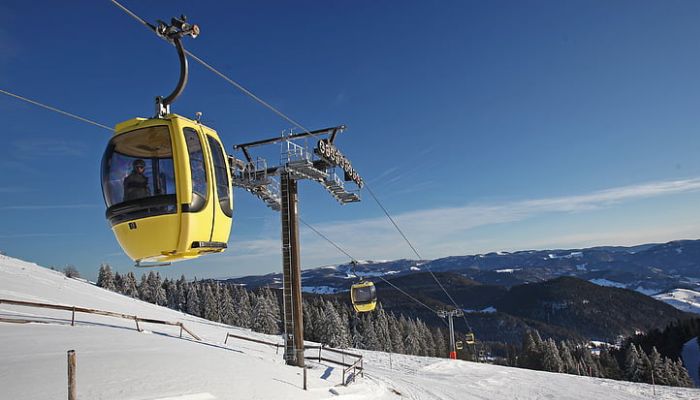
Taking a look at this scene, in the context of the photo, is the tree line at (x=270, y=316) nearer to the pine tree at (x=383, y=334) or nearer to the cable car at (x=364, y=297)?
the pine tree at (x=383, y=334)

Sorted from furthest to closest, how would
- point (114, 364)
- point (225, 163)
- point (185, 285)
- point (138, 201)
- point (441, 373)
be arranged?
point (185, 285)
point (441, 373)
point (114, 364)
point (225, 163)
point (138, 201)

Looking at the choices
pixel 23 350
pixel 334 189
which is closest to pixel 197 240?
pixel 23 350

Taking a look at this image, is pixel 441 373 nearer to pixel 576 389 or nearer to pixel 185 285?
pixel 576 389

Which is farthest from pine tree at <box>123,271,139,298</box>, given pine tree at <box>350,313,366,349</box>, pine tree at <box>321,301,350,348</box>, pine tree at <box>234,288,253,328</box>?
pine tree at <box>350,313,366,349</box>

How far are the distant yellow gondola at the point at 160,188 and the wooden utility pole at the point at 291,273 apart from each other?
13.5 meters

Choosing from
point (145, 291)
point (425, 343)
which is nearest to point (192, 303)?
point (145, 291)

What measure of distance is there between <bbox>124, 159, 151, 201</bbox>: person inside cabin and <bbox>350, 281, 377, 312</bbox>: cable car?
23122 millimetres

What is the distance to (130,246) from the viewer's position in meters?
6.14

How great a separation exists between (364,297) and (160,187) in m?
23.6

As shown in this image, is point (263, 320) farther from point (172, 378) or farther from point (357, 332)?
point (172, 378)

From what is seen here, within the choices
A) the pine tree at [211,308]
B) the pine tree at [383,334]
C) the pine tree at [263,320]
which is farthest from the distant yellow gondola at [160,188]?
the pine tree at [211,308]

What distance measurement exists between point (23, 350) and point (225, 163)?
1097cm

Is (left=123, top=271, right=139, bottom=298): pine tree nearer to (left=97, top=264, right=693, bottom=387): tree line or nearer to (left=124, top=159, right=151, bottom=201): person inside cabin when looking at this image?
(left=97, top=264, right=693, bottom=387): tree line

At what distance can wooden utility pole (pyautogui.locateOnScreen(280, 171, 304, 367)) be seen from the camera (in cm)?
1897
